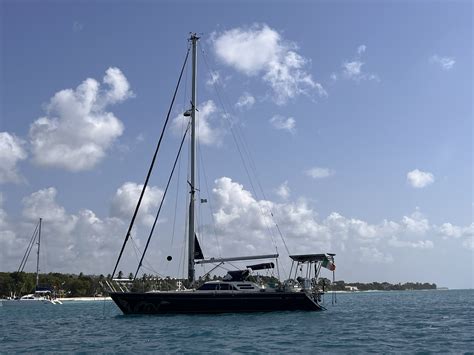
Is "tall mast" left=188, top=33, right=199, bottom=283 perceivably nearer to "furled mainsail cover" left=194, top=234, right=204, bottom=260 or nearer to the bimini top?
"furled mainsail cover" left=194, top=234, right=204, bottom=260

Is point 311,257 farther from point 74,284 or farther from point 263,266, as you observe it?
point 74,284

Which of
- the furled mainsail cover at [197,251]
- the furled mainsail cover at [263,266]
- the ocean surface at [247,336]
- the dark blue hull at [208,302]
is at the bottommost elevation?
the ocean surface at [247,336]

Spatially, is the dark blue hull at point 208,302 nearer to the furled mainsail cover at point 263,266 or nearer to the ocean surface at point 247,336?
the ocean surface at point 247,336

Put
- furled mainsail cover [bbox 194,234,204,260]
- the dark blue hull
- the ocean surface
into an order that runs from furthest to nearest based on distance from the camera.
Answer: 1. furled mainsail cover [bbox 194,234,204,260]
2. the dark blue hull
3. the ocean surface

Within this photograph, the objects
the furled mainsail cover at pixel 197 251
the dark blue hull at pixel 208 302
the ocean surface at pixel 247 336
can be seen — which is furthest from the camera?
the furled mainsail cover at pixel 197 251

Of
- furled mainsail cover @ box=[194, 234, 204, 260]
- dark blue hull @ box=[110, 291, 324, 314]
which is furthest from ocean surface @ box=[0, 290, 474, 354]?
furled mainsail cover @ box=[194, 234, 204, 260]

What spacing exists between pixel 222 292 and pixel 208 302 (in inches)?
54.8

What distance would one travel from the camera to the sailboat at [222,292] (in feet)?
142

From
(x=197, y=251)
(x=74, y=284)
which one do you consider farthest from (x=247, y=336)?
(x=74, y=284)

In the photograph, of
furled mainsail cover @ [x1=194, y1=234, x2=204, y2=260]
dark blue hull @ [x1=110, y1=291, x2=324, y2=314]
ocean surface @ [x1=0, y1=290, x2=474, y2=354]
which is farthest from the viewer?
furled mainsail cover @ [x1=194, y1=234, x2=204, y2=260]

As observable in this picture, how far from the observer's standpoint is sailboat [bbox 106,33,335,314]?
4316cm

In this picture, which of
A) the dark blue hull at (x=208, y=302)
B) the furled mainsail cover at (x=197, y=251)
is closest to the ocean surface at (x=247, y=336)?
the dark blue hull at (x=208, y=302)

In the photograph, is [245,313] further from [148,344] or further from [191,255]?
[148,344]

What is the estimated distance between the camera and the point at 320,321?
39.6 meters
